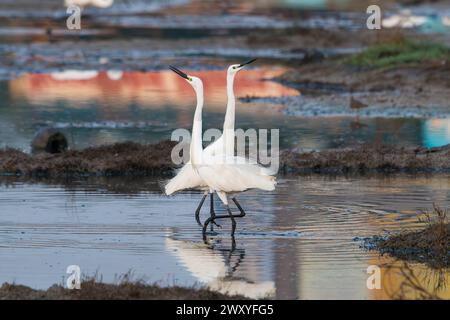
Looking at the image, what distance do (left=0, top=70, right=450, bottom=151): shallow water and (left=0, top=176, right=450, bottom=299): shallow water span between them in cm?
458

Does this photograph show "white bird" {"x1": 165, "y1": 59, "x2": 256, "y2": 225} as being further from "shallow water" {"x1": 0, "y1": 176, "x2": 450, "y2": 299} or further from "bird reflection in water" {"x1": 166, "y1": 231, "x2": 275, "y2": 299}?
"bird reflection in water" {"x1": 166, "y1": 231, "x2": 275, "y2": 299}

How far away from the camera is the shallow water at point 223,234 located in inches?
418

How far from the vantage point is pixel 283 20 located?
54.3 metres

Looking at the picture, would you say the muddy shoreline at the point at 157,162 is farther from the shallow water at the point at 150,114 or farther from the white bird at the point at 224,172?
the white bird at the point at 224,172

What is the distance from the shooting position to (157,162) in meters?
17.4

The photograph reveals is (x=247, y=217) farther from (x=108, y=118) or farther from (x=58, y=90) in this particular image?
(x=58, y=90)

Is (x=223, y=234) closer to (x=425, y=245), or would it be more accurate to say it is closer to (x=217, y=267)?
(x=217, y=267)

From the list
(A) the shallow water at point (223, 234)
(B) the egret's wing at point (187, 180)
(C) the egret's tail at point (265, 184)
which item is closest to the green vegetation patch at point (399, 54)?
(A) the shallow water at point (223, 234)

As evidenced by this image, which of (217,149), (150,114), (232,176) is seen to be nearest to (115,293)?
(232,176)

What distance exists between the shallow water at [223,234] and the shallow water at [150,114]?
4.58 m

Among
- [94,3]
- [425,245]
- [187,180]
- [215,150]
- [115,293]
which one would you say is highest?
[94,3]

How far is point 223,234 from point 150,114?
12.9m

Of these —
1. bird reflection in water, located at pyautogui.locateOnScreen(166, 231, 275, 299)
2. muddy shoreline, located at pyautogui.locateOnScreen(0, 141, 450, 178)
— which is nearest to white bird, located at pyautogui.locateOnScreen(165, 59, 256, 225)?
bird reflection in water, located at pyautogui.locateOnScreen(166, 231, 275, 299)

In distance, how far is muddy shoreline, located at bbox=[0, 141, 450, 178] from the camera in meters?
17.3
